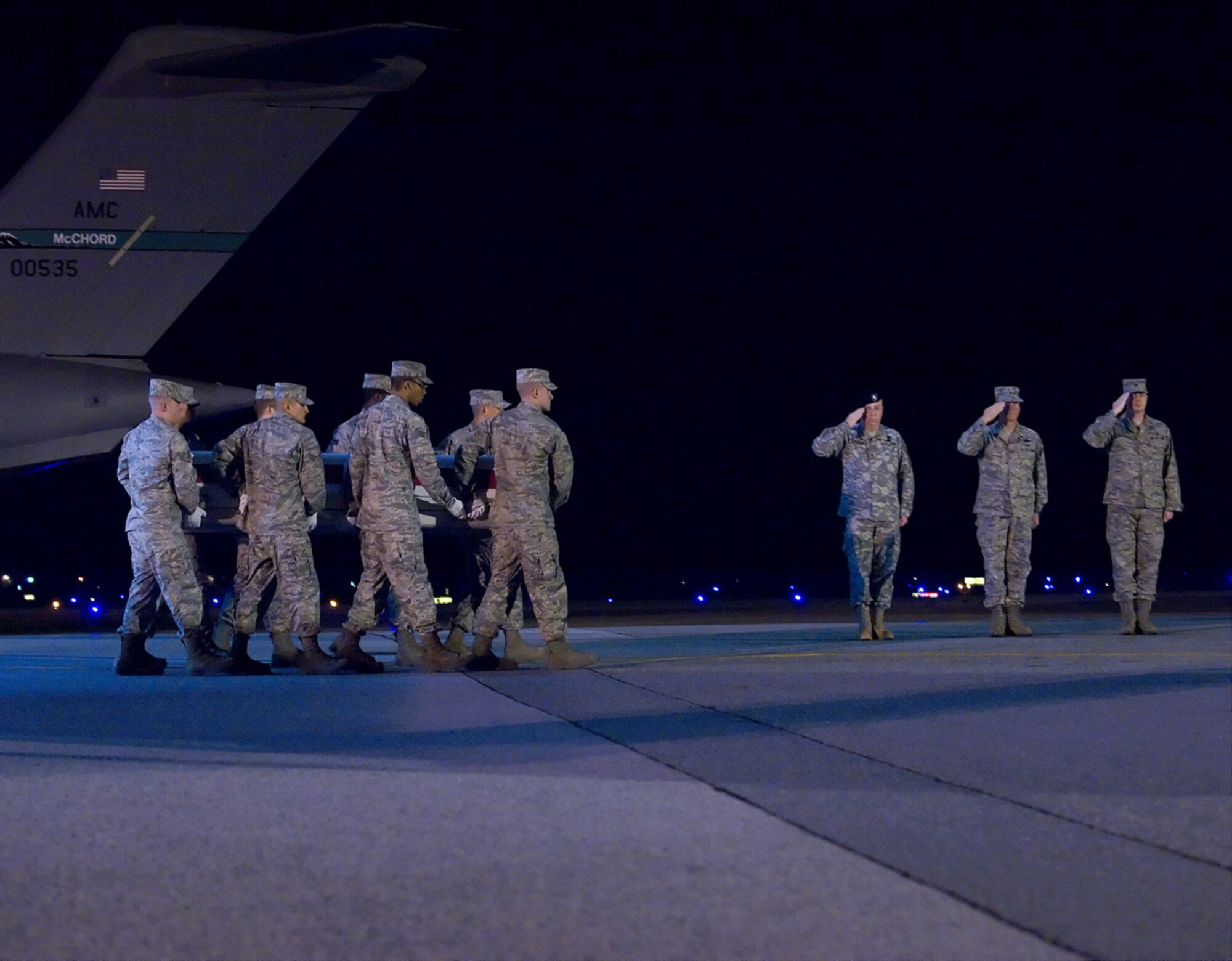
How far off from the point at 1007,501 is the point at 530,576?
4737 millimetres

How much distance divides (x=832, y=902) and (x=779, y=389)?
93.9 ft

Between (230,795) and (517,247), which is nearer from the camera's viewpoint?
(230,795)

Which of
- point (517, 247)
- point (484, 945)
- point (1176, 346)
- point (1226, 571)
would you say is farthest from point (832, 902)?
point (1226, 571)

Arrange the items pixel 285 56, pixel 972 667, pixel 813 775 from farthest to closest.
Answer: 1. pixel 285 56
2. pixel 972 667
3. pixel 813 775

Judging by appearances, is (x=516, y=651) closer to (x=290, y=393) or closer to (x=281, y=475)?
(x=281, y=475)

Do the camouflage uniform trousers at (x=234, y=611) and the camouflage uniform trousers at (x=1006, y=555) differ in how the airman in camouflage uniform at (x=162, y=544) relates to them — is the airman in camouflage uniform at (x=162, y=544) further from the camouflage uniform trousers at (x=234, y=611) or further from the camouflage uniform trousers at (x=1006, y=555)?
the camouflage uniform trousers at (x=1006, y=555)

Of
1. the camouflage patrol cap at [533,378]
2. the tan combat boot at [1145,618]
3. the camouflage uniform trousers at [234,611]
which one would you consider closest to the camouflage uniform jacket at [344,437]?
the camouflage uniform trousers at [234,611]

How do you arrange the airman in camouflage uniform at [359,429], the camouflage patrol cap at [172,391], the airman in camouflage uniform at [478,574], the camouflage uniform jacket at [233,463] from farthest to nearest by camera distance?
the airman in camouflage uniform at [478,574] → the airman in camouflage uniform at [359,429] → the camouflage uniform jacket at [233,463] → the camouflage patrol cap at [172,391]

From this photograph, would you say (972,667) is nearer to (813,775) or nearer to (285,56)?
(813,775)

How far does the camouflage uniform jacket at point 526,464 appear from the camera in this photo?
789 cm

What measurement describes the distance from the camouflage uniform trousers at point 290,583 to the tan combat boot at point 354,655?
0.31 m

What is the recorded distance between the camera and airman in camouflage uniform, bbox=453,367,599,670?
7.79 metres

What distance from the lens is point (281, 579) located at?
8219 mm

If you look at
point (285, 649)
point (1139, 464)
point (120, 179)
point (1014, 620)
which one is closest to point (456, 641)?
point (285, 649)
